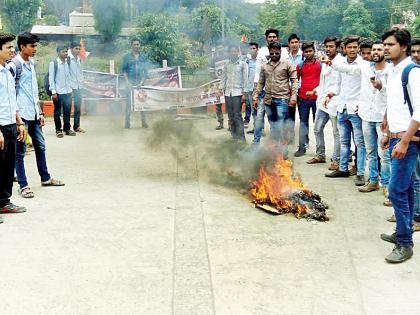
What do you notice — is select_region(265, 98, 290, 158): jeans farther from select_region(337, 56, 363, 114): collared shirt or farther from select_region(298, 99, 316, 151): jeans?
select_region(337, 56, 363, 114): collared shirt

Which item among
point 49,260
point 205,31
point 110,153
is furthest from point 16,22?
point 49,260

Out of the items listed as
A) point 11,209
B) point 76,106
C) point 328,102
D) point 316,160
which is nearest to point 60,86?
point 76,106

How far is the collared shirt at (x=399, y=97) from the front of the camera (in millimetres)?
4016

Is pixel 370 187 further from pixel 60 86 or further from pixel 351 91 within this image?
pixel 60 86

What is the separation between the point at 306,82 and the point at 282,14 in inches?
146

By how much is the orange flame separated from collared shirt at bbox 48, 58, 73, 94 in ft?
18.5

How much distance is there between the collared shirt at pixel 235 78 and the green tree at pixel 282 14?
1470 millimetres

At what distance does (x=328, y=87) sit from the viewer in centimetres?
738

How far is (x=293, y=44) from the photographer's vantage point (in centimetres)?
866

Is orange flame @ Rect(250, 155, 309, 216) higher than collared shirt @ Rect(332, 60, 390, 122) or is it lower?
lower

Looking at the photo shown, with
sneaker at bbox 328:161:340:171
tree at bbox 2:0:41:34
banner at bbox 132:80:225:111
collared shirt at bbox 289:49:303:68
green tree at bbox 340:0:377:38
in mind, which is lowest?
sneaker at bbox 328:161:340:171

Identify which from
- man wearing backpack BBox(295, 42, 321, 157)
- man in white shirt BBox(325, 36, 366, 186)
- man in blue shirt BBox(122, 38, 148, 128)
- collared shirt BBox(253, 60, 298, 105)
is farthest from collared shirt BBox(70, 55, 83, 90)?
man in white shirt BBox(325, 36, 366, 186)

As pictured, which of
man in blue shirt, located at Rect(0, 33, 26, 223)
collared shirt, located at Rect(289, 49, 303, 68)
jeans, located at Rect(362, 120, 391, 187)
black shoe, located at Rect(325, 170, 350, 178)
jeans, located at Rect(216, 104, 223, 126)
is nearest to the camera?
man in blue shirt, located at Rect(0, 33, 26, 223)

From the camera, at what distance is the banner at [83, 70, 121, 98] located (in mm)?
13180
